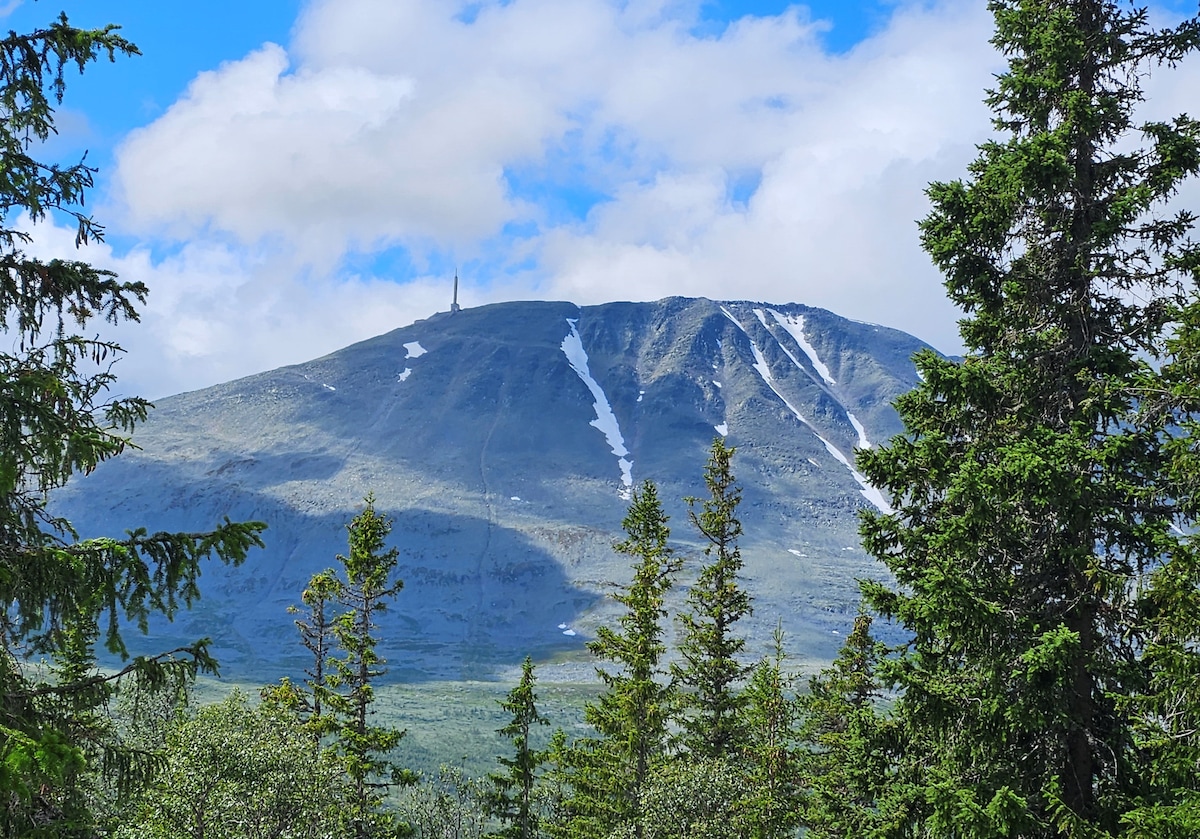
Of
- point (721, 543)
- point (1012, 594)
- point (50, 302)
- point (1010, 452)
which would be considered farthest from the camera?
point (721, 543)

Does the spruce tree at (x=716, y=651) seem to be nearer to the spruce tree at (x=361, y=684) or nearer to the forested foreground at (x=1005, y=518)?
the spruce tree at (x=361, y=684)

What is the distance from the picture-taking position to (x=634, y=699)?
31.0 meters

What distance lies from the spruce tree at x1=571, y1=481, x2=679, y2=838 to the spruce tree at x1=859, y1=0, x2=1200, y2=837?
17.6 meters

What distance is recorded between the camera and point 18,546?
8.85 meters

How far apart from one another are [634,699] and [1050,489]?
71.2ft

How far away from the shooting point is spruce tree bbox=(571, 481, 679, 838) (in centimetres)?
3120

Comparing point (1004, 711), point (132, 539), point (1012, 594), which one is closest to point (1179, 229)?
point (1012, 594)

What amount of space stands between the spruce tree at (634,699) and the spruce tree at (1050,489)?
57.9ft

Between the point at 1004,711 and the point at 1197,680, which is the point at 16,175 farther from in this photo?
the point at 1197,680

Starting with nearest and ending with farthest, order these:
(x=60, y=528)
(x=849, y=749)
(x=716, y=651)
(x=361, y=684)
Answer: (x=60, y=528)
(x=849, y=749)
(x=361, y=684)
(x=716, y=651)

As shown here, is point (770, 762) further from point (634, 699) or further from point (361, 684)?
point (361, 684)

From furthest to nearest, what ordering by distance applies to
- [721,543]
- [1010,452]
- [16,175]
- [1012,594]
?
[721,543]
[1012,594]
[1010,452]
[16,175]

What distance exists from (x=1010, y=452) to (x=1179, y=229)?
4.17m

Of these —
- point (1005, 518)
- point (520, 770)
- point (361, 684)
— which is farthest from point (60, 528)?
point (520, 770)
